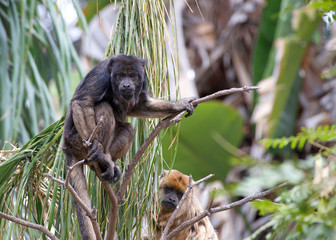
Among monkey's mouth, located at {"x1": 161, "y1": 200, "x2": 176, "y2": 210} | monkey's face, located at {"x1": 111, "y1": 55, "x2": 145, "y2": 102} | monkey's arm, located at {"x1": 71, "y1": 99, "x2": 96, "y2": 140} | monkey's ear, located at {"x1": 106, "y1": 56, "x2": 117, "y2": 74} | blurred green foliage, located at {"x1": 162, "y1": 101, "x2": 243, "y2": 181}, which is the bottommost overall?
blurred green foliage, located at {"x1": 162, "y1": 101, "x2": 243, "y2": 181}

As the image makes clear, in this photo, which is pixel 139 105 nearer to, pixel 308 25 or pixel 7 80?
pixel 7 80

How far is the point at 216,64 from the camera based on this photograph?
16.2m

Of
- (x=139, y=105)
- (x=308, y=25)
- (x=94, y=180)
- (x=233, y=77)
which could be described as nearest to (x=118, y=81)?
(x=139, y=105)

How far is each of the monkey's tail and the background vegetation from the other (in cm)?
17

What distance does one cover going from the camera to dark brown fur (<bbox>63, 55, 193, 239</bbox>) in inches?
160

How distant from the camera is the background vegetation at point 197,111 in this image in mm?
2900

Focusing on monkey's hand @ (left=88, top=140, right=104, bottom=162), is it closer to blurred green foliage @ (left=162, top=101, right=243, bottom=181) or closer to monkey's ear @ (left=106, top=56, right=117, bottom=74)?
monkey's ear @ (left=106, top=56, right=117, bottom=74)

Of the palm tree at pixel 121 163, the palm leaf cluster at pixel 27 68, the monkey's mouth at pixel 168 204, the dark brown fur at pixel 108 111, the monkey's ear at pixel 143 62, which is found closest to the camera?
the dark brown fur at pixel 108 111

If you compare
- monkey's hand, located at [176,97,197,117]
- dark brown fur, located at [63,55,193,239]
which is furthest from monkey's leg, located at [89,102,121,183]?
monkey's hand, located at [176,97,197,117]

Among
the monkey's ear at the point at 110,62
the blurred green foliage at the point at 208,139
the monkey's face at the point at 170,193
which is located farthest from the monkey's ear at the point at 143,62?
the blurred green foliage at the point at 208,139

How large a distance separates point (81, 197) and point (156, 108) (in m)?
0.91

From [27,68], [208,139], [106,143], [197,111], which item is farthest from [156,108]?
[208,139]

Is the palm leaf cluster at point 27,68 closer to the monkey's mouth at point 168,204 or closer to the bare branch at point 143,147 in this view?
the monkey's mouth at point 168,204

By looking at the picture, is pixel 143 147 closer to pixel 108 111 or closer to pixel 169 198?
pixel 108 111
